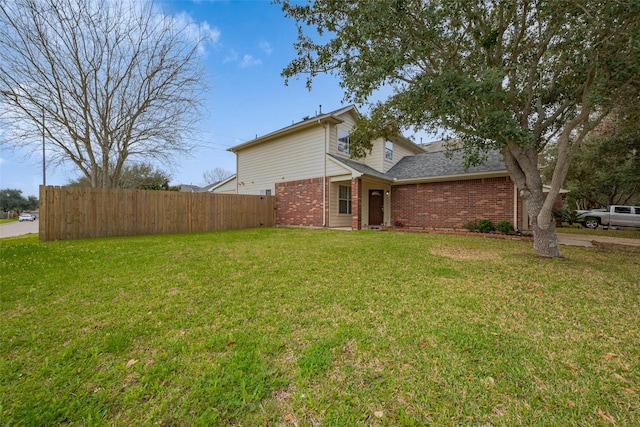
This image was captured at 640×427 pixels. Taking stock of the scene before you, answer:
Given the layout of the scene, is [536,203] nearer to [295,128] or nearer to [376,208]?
[376,208]

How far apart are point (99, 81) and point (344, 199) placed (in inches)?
491

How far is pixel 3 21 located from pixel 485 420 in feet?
55.3

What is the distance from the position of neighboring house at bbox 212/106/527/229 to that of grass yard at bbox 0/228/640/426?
728 centimetres

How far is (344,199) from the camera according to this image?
1342 centimetres

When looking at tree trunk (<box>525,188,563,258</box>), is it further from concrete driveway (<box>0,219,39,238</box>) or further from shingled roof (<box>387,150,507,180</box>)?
concrete driveway (<box>0,219,39,238</box>)

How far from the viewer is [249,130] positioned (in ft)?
65.8

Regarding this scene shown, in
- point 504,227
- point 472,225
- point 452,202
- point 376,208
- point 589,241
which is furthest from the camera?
point 376,208

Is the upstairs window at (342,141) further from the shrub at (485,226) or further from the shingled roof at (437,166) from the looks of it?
the shrub at (485,226)

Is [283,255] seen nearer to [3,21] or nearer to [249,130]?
[3,21]

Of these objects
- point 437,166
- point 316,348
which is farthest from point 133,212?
point 437,166

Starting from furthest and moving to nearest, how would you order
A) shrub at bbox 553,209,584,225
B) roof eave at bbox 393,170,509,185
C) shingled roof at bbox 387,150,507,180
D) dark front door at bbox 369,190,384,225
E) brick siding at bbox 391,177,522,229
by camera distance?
1. shrub at bbox 553,209,584,225
2. dark front door at bbox 369,190,384,225
3. shingled roof at bbox 387,150,507,180
4. brick siding at bbox 391,177,522,229
5. roof eave at bbox 393,170,509,185

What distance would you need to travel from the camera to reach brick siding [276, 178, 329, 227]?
13.0 meters

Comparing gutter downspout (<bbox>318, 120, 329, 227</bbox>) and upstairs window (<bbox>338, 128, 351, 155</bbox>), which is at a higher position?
upstairs window (<bbox>338, 128, 351, 155</bbox>)

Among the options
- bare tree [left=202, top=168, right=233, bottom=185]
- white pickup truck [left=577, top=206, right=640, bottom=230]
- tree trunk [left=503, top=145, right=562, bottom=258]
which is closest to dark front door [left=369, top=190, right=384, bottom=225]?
tree trunk [left=503, top=145, right=562, bottom=258]
